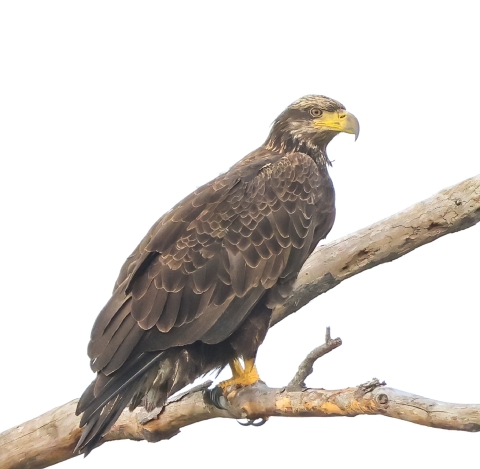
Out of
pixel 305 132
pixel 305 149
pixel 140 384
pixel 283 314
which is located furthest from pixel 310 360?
pixel 305 132

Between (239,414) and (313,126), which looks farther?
(313,126)

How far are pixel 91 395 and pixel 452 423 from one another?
270 cm

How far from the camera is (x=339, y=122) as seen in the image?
832 cm

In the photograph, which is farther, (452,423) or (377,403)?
(377,403)

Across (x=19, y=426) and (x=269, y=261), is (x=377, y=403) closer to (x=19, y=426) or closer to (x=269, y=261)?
(x=269, y=261)

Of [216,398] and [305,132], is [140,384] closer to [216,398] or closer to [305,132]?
[216,398]

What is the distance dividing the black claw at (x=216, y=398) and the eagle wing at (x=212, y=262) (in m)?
0.39

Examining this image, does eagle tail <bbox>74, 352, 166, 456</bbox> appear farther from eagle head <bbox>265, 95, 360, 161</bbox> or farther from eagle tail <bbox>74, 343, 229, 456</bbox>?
eagle head <bbox>265, 95, 360, 161</bbox>

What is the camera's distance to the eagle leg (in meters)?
7.44

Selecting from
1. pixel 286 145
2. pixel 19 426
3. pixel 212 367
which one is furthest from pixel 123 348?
pixel 286 145

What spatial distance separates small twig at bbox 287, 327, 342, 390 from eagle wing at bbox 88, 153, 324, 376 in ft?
3.92

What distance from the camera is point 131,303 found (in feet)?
23.4

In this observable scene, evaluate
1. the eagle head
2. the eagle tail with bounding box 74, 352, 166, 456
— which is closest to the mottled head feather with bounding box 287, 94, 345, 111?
the eagle head

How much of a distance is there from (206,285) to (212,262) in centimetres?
18
